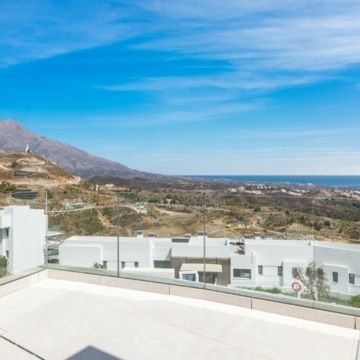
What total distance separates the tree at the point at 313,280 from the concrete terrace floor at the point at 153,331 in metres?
0.34

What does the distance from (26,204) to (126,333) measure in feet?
12.3

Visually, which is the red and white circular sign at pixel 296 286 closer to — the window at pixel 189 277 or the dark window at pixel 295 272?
the dark window at pixel 295 272

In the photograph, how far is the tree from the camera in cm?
312

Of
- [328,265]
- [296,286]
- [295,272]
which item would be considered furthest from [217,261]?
[328,265]

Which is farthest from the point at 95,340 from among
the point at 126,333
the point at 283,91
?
the point at 283,91

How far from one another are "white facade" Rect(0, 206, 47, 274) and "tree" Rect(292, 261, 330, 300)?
135 inches

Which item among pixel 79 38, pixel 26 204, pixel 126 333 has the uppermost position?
pixel 79 38

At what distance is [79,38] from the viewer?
17094mm

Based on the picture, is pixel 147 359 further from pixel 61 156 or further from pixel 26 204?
pixel 61 156

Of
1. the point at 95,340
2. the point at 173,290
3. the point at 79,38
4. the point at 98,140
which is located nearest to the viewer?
the point at 95,340

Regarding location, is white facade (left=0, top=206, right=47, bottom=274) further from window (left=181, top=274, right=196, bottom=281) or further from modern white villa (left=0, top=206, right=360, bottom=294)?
window (left=181, top=274, right=196, bottom=281)

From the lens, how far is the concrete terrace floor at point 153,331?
7.81ft

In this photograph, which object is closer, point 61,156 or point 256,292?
point 256,292

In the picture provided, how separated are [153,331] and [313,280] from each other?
5.70ft
